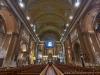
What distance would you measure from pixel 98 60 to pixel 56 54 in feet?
74.0

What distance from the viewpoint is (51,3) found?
20.9 m

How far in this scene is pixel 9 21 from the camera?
13859mm

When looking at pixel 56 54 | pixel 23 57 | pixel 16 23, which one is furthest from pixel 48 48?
pixel 16 23

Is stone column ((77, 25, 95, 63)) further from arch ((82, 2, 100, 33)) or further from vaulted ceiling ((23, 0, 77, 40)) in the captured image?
vaulted ceiling ((23, 0, 77, 40))

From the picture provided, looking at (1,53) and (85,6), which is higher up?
(85,6)

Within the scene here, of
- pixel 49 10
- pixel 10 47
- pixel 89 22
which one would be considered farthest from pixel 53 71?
pixel 49 10

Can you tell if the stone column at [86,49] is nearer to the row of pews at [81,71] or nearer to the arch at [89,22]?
the arch at [89,22]

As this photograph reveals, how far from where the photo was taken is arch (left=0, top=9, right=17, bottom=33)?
13.2 m

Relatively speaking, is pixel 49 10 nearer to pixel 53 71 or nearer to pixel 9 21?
pixel 9 21

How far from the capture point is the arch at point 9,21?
13157mm

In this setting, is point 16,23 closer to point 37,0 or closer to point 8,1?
point 8,1

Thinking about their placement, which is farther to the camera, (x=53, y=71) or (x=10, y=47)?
(x=10, y=47)

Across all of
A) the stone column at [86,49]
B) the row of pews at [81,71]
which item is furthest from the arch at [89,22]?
the row of pews at [81,71]

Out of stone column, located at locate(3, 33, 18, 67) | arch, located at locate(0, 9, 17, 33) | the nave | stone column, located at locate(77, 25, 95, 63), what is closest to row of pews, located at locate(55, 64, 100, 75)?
the nave
